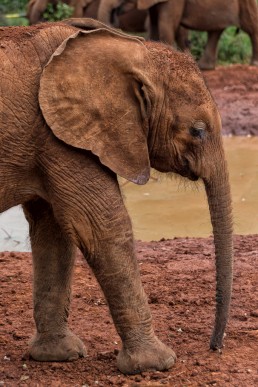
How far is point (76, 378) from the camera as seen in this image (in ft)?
18.5

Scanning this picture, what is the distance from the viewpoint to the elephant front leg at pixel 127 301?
5.36 meters

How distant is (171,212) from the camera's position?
1052cm

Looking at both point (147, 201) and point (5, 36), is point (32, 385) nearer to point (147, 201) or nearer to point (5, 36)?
point (5, 36)

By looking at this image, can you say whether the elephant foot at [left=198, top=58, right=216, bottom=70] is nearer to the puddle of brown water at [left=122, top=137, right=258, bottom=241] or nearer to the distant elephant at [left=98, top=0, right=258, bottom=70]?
the distant elephant at [left=98, top=0, right=258, bottom=70]

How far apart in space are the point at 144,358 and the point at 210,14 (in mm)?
13946

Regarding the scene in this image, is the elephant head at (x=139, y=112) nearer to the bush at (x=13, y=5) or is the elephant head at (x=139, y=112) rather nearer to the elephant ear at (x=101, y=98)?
the elephant ear at (x=101, y=98)

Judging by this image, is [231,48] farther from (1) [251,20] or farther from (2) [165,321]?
(2) [165,321]

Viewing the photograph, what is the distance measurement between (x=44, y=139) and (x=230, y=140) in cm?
965

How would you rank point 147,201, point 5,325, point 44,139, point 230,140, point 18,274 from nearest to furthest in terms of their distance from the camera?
point 44,139, point 5,325, point 18,274, point 147,201, point 230,140

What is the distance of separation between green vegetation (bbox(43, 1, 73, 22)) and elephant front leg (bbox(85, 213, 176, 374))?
14.1 m

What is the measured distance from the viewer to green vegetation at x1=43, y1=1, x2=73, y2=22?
755 inches

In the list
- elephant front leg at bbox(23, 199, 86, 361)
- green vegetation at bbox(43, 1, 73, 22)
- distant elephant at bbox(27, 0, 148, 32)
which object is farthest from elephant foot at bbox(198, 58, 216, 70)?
elephant front leg at bbox(23, 199, 86, 361)

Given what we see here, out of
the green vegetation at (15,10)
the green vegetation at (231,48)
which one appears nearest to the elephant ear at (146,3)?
the green vegetation at (231,48)

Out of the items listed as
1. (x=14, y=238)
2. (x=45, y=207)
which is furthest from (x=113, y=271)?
(x=14, y=238)
